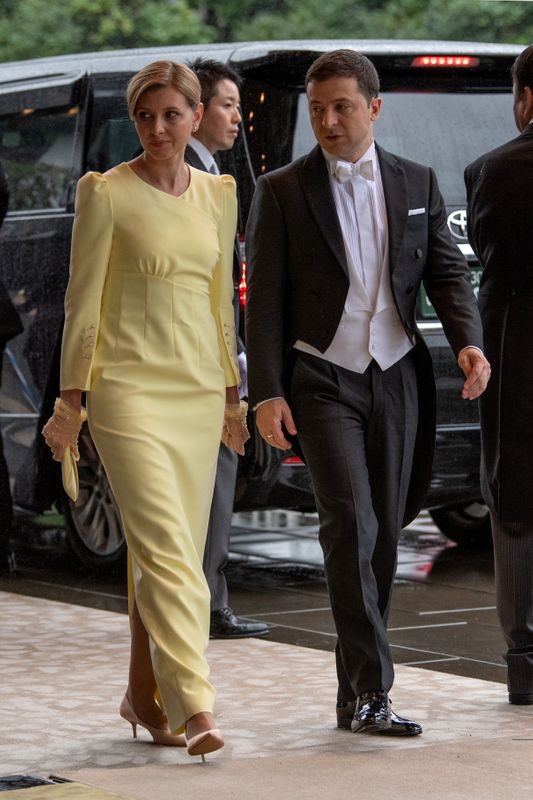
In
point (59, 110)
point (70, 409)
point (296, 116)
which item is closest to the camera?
point (70, 409)

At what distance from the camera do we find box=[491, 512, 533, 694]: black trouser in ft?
18.3

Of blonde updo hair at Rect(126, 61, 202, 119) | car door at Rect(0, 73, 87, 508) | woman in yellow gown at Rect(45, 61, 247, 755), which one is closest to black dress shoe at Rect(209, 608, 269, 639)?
woman in yellow gown at Rect(45, 61, 247, 755)

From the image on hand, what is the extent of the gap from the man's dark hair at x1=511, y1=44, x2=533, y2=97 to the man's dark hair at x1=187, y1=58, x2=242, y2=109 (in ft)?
5.21

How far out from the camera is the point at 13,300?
8758mm

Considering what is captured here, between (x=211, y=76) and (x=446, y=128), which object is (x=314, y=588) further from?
(x=211, y=76)

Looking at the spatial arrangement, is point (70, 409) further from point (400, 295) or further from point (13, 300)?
point (13, 300)

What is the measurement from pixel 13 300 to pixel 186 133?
385 centimetres

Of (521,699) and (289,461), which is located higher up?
(289,461)

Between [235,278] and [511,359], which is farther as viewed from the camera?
[235,278]

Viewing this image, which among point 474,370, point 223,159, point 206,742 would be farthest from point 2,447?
point 206,742

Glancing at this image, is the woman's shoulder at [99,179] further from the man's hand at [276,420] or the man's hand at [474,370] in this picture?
the man's hand at [474,370]

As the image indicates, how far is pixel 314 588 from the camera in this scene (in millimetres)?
8273

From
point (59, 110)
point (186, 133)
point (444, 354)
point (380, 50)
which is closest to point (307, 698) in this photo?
point (186, 133)

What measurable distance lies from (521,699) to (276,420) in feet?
4.02
